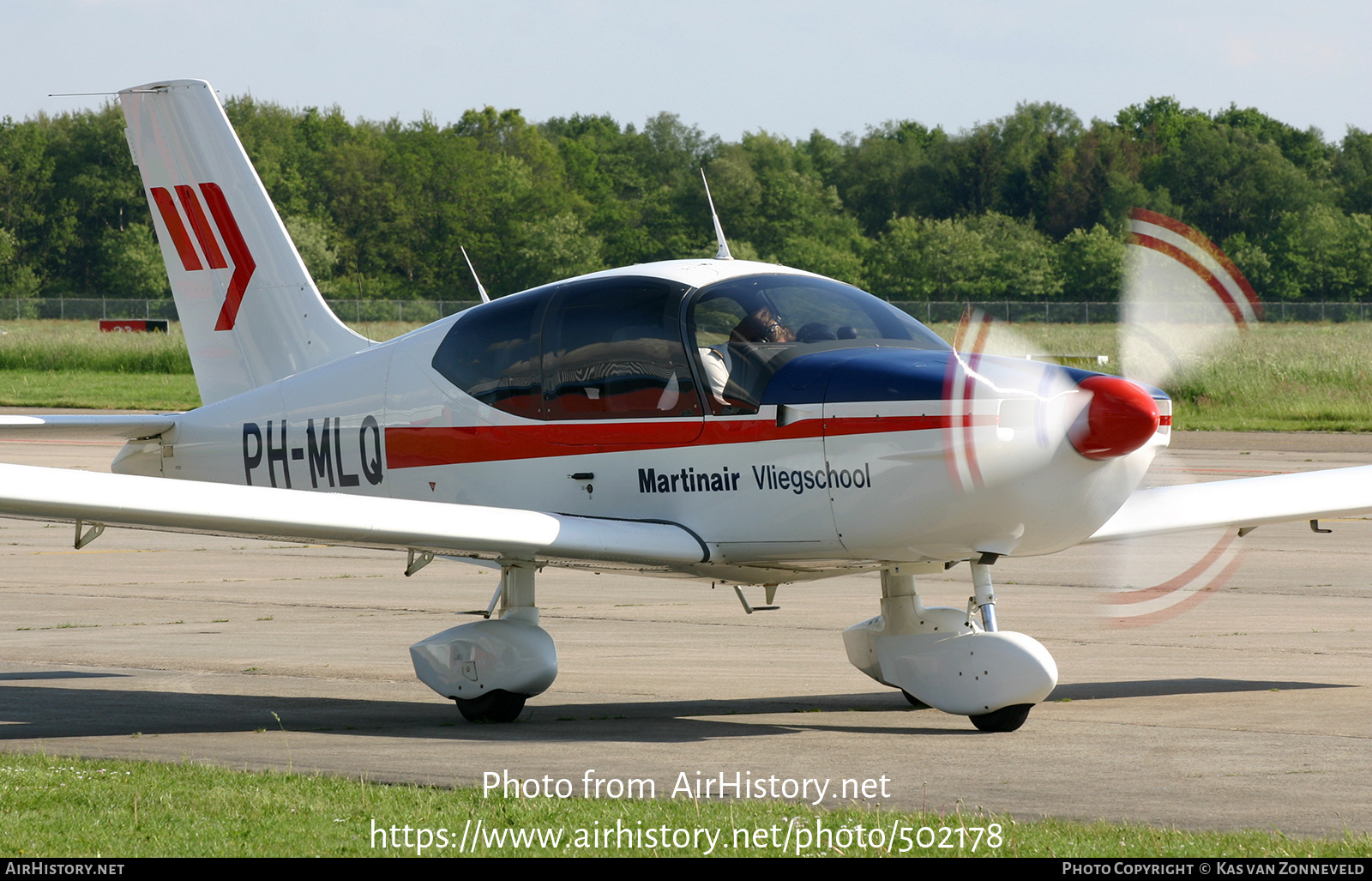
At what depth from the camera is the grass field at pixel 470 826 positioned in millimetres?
5555

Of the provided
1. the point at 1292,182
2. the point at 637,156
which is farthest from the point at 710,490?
the point at 637,156

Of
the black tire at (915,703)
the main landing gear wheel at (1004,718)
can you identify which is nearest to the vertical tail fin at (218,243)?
the black tire at (915,703)

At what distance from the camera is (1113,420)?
732 centimetres

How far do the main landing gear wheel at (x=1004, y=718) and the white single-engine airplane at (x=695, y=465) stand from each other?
0.6 inches

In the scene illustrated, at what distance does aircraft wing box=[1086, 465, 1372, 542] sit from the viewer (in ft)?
30.2

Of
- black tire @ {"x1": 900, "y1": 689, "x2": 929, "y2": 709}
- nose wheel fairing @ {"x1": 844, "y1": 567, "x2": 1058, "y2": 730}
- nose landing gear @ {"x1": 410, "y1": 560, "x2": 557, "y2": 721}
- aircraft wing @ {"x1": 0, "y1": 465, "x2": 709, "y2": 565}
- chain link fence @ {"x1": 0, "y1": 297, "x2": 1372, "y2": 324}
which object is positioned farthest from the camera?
chain link fence @ {"x1": 0, "y1": 297, "x2": 1372, "y2": 324}

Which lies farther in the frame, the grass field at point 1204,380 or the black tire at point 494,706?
the grass field at point 1204,380

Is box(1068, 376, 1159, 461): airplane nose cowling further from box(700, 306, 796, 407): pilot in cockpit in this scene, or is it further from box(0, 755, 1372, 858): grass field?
box(0, 755, 1372, 858): grass field

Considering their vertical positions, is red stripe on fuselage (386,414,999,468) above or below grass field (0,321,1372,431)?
above

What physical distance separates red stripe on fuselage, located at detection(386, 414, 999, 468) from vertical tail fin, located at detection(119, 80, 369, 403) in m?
2.16

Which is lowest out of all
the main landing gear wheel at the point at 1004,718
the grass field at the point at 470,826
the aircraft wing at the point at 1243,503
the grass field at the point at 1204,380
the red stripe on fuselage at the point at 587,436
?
the grass field at the point at 1204,380

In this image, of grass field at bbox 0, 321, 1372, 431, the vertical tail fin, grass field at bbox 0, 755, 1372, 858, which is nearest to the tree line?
grass field at bbox 0, 321, 1372, 431

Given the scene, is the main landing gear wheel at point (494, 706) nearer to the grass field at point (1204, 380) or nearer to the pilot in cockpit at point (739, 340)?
the pilot in cockpit at point (739, 340)

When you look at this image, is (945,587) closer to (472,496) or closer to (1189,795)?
(472,496)
